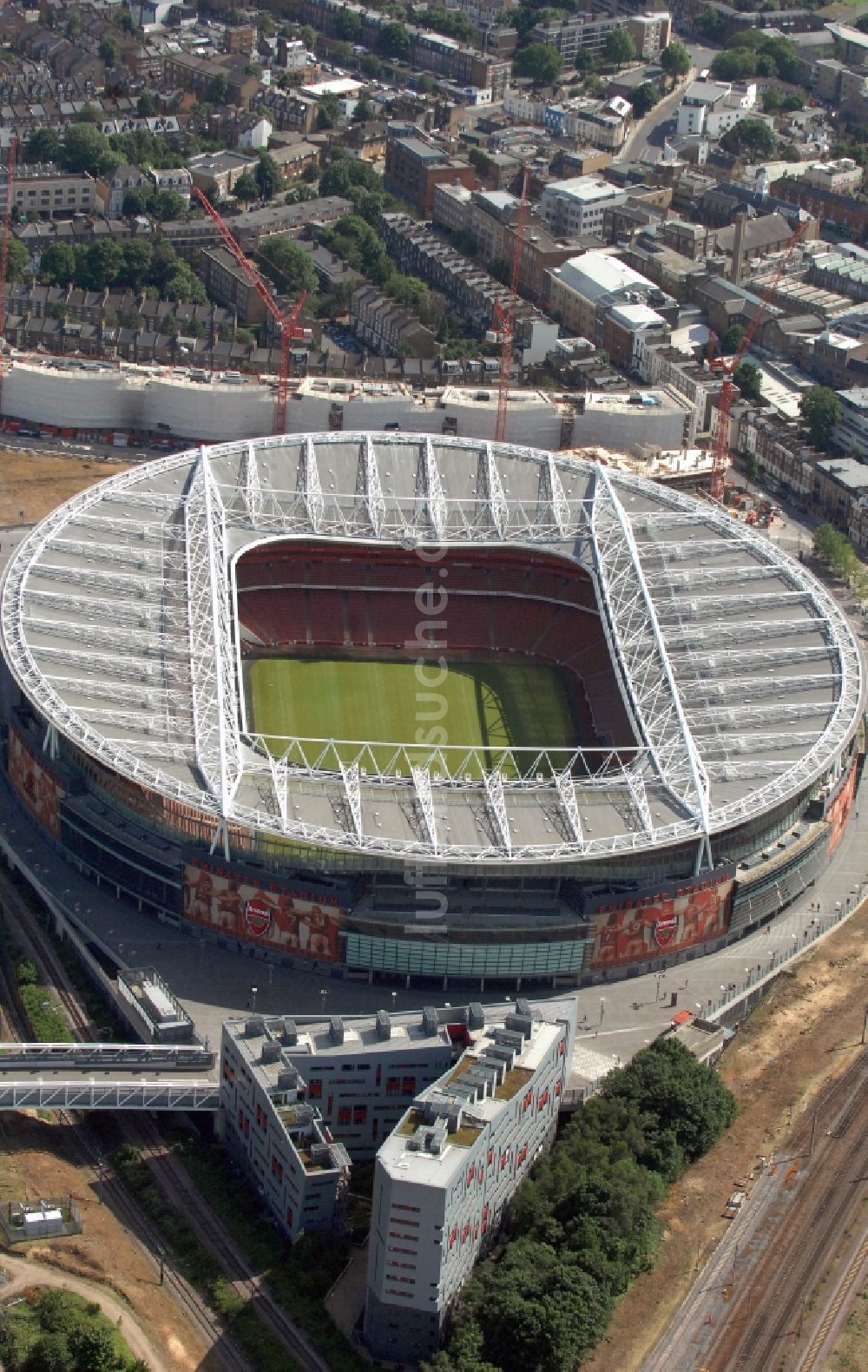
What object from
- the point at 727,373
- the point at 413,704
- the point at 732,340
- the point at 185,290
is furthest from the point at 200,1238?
the point at 185,290

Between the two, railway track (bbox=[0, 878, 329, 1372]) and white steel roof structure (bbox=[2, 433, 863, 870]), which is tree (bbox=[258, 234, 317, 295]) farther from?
railway track (bbox=[0, 878, 329, 1372])

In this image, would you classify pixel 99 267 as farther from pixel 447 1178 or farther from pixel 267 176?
pixel 447 1178

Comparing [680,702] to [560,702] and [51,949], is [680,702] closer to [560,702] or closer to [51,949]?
[560,702]

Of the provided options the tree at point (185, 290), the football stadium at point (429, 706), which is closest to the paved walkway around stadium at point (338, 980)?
the football stadium at point (429, 706)

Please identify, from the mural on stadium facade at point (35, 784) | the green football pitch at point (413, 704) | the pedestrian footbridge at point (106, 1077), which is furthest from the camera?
the green football pitch at point (413, 704)

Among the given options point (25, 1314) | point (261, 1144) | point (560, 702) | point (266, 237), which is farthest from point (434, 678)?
point (266, 237)

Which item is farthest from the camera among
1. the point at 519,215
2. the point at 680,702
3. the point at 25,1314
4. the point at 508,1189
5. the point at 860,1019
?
the point at 519,215

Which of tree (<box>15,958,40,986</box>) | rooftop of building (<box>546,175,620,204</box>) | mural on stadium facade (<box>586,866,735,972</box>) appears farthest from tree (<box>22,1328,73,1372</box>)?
rooftop of building (<box>546,175,620,204</box>)

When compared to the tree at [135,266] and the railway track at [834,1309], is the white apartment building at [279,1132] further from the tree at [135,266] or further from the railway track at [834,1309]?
the tree at [135,266]
